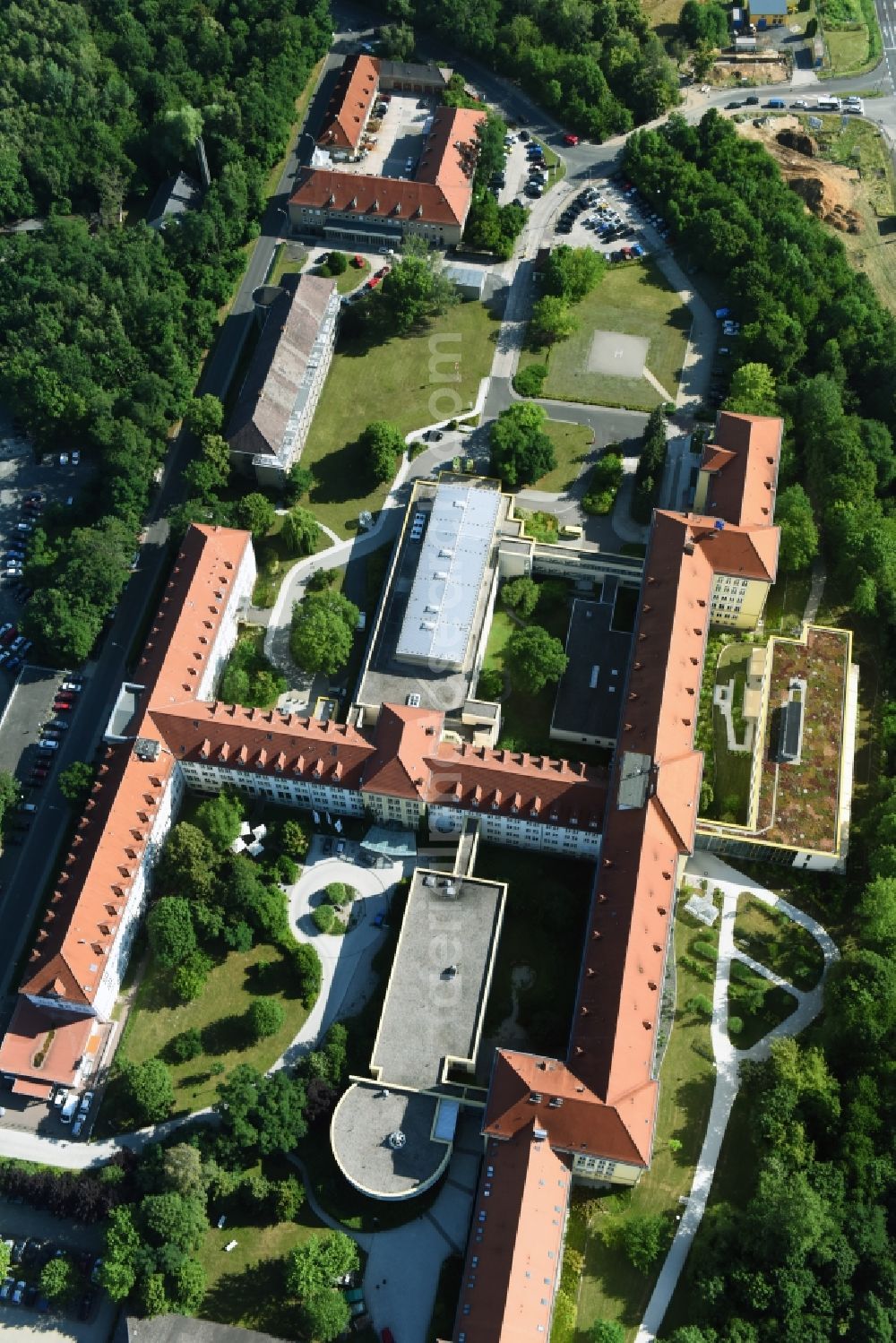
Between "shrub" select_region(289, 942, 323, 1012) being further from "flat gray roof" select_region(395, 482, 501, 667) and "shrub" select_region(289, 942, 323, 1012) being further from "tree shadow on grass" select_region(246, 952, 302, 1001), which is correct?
→ "flat gray roof" select_region(395, 482, 501, 667)

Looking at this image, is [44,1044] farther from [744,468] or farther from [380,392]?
[744,468]

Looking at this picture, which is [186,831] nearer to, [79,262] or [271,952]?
[271,952]

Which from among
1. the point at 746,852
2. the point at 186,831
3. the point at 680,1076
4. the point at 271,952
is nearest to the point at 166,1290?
the point at 271,952

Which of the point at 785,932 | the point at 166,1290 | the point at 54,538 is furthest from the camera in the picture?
the point at 54,538

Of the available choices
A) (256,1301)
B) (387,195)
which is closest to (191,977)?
(256,1301)

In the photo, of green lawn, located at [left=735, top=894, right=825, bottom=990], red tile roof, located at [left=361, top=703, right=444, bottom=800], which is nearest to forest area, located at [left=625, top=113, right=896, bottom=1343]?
green lawn, located at [left=735, top=894, right=825, bottom=990]

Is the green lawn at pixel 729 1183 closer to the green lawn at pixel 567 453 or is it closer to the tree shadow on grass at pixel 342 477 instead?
the green lawn at pixel 567 453

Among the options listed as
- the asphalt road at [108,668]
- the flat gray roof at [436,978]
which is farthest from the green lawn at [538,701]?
the asphalt road at [108,668]
